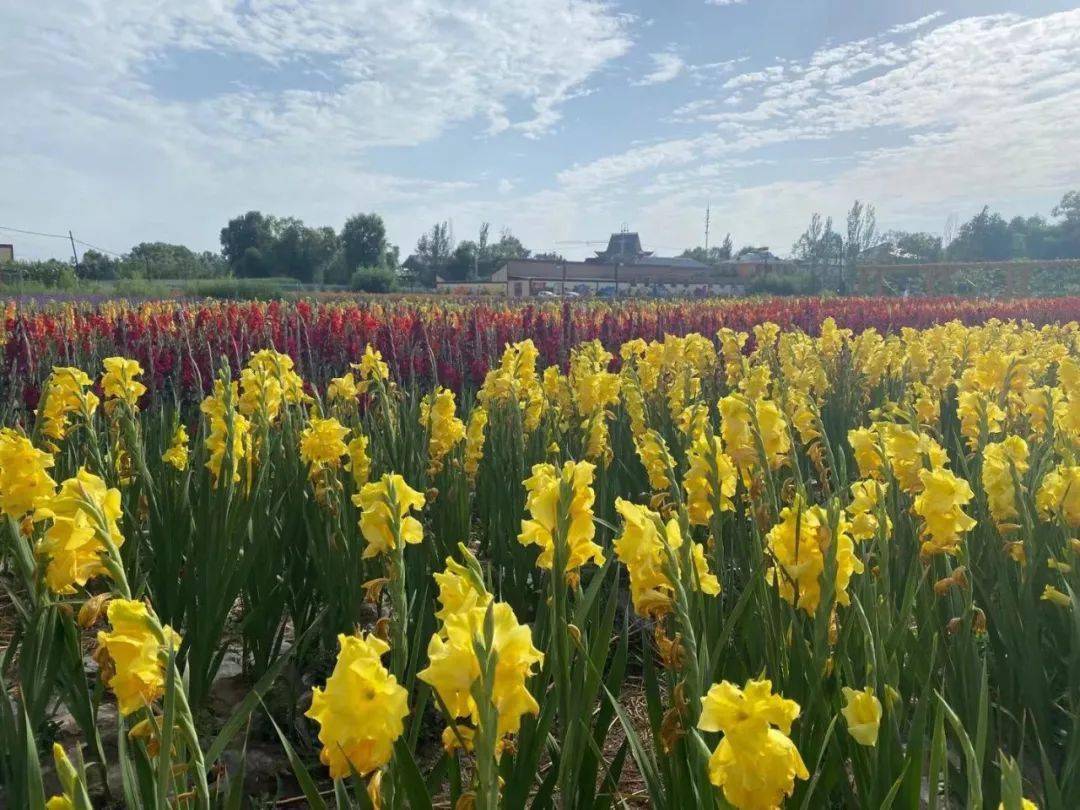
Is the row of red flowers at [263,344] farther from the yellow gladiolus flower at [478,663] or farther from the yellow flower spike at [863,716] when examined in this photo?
the yellow flower spike at [863,716]

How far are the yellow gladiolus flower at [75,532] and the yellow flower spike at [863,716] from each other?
105cm

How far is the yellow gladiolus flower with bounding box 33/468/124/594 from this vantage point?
1148mm

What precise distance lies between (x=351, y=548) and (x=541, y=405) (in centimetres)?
163

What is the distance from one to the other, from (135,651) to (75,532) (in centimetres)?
39

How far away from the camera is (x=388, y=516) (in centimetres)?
125

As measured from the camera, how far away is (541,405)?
3.69m

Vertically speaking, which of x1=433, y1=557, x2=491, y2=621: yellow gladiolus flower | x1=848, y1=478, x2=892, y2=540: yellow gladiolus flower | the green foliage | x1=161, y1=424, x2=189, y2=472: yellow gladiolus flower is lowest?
x1=161, y1=424, x2=189, y2=472: yellow gladiolus flower

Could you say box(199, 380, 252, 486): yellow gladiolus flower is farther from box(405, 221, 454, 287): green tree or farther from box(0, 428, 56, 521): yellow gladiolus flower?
box(405, 221, 454, 287): green tree

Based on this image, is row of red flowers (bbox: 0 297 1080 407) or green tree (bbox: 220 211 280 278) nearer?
row of red flowers (bbox: 0 297 1080 407)

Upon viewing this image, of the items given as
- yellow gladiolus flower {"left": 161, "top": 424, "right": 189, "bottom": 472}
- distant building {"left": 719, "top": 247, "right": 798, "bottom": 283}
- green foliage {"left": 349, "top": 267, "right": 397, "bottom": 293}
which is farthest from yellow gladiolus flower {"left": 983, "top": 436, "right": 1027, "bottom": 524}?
distant building {"left": 719, "top": 247, "right": 798, "bottom": 283}

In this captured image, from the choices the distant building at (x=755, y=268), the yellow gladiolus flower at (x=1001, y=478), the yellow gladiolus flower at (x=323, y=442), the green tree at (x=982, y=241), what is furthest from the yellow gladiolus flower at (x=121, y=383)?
the green tree at (x=982, y=241)

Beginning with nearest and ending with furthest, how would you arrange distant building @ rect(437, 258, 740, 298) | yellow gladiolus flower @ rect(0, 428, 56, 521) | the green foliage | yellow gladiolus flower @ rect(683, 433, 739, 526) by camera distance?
yellow gladiolus flower @ rect(0, 428, 56, 521) < yellow gladiolus flower @ rect(683, 433, 739, 526) < the green foliage < distant building @ rect(437, 258, 740, 298)

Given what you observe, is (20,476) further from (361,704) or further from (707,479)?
(707,479)

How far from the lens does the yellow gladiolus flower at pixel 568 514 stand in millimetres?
1175
